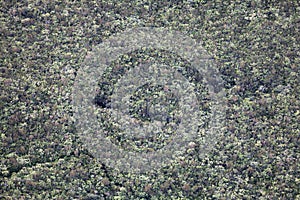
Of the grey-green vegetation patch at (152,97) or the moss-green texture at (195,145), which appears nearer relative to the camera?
the moss-green texture at (195,145)

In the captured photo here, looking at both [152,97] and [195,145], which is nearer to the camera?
[195,145]

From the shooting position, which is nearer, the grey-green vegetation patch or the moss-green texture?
the moss-green texture

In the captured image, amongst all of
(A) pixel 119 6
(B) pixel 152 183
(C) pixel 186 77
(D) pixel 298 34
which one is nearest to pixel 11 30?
(A) pixel 119 6

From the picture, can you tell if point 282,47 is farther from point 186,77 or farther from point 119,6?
point 119,6

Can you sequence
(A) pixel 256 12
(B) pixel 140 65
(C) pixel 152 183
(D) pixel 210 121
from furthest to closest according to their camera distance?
(A) pixel 256 12 → (B) pixel 140 65 → (D) pixel 210 121 → (C) pixel 152 183
